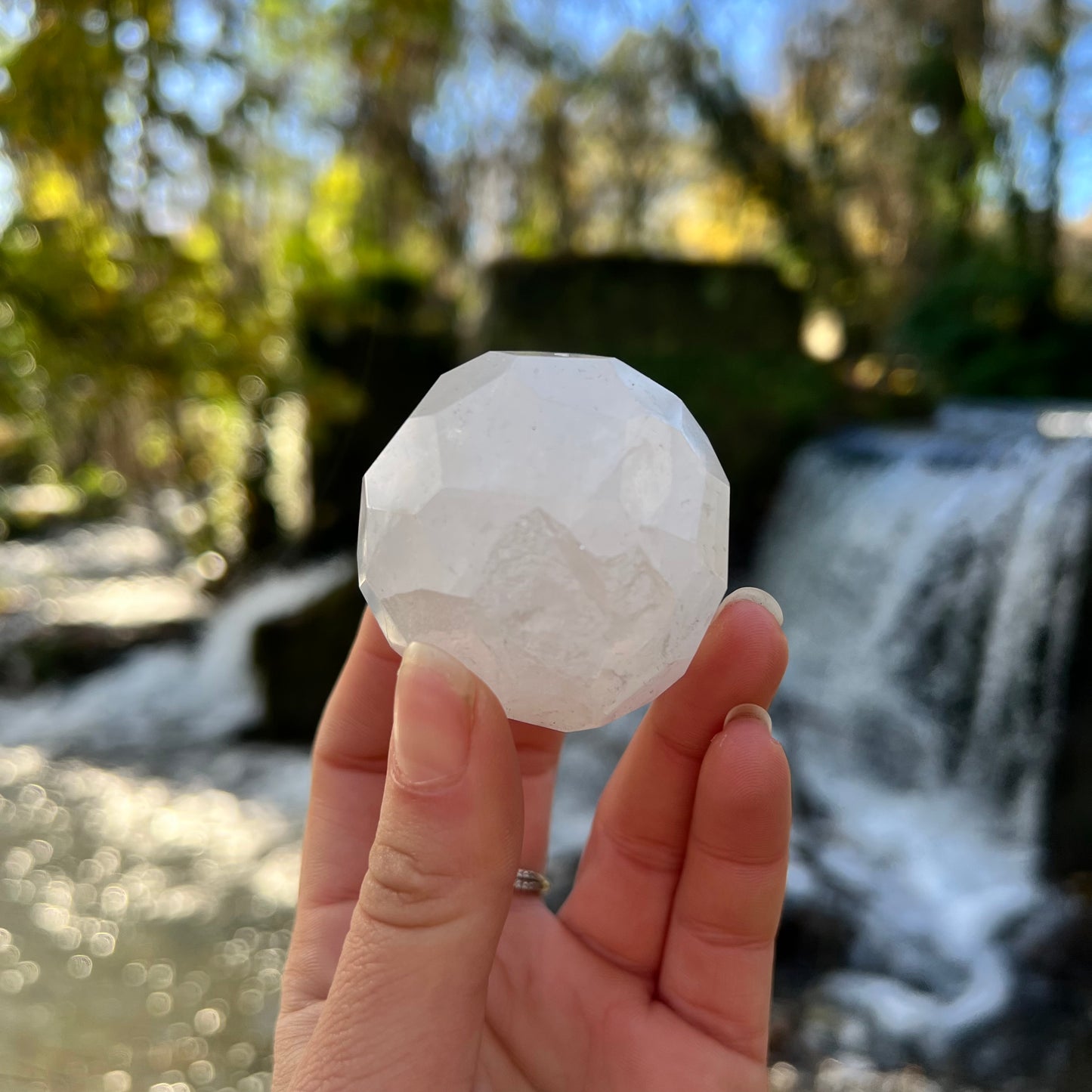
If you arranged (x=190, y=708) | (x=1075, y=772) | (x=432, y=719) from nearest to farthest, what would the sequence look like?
(x=432, y=719) < (x=1075, y=772) < (x=190, y=708)

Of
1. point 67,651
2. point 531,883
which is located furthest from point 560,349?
point 531,883

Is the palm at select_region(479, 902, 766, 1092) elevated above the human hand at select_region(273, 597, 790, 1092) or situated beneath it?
situated beneath

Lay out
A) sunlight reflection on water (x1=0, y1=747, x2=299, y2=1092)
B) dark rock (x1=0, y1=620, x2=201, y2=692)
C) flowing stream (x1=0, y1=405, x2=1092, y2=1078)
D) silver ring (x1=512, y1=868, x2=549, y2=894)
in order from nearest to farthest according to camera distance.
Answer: silver ring (x1=512, y1=868, x2=549, y2=894) < sunlight reflection on water (x1=0, y1=747, x2=299, y2=1092) < flowing stream (x1=0, y1=405, x2=1092, y2=1078) < dark rock (x1=0, y1=620, x2=201, y2=692)

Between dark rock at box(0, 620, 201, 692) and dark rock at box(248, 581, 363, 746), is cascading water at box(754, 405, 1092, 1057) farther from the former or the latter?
dark rock at box(0, 620, 201, 692)

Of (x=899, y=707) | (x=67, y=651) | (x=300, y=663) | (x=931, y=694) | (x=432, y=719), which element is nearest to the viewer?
(x=432, y=719)

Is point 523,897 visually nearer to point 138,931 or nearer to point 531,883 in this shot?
point 531,883

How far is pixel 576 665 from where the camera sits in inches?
53.2

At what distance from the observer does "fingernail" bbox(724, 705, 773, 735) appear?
5.50 feet

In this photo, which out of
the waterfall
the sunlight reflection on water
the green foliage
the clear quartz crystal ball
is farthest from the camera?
the green foliage

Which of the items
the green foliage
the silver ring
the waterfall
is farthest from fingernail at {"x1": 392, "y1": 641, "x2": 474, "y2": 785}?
the green foliage

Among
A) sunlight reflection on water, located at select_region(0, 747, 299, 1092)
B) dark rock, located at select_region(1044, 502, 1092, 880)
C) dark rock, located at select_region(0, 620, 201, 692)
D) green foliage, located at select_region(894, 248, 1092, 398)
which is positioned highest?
green foliage, located at select_region(894, 248, 1092, 398)

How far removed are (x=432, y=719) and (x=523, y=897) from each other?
103cm

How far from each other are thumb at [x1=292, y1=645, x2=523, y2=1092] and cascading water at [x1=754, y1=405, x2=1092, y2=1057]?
3.52 m

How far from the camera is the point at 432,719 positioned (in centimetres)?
119
